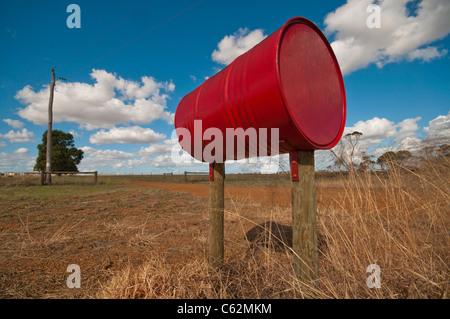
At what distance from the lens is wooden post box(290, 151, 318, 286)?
1605 mm

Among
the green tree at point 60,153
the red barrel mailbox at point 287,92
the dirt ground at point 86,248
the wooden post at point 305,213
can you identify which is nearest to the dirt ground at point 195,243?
the dirt ground at point 86,248

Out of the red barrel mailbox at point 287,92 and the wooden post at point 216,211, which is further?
the wooden post at point 216,211

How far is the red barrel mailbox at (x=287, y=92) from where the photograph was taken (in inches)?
50.0

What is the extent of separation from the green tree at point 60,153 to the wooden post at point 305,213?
154 feet

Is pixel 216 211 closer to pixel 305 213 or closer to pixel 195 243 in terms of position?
pixel 305 213

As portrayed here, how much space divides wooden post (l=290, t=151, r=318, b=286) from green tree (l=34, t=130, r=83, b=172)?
47029 mm

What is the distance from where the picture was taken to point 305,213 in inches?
63.2
